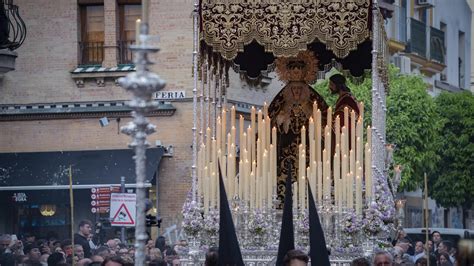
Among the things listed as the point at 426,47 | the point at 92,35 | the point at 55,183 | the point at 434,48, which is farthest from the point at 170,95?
the point at 434,48

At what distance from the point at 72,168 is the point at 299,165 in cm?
1461

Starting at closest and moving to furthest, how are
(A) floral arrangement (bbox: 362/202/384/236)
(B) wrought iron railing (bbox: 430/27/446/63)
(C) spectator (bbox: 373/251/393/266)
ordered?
(C) spectator (bbox: 373/251/393/266), (A) floral arrangement (bbox: 362/202/384/236), (B) wrought iron railing (bbox: 430/27/446/63)

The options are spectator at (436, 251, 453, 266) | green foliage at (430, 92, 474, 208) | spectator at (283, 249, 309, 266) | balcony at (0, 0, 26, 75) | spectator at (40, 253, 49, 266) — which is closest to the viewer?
spectator at (283, 249, 309, 266)

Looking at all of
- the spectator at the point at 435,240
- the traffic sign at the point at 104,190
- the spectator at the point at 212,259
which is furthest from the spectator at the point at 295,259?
the traffic sign at the point at 104,190

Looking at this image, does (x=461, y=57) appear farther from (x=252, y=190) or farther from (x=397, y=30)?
(x=252, y=190)

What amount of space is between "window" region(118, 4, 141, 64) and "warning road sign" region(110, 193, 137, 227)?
7.17m

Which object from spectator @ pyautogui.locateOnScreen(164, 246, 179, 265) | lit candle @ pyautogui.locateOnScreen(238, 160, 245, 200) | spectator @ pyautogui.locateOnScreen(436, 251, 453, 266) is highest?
lit candle @ pyautogui.locateOnScreen(238, 160, 245, 200)

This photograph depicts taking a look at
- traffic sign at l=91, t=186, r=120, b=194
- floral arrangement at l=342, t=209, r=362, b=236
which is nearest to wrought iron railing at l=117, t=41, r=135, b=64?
traffic sign at l=91, t=186, r=120, b=194

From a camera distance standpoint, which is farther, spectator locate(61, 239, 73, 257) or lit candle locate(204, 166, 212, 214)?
spectator locate(61, 239, 73, 257)

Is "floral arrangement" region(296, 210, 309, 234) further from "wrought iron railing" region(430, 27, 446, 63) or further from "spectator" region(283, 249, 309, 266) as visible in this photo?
"wrought iron railing" region(430, 27, 446, 63)

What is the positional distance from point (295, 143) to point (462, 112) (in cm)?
2417

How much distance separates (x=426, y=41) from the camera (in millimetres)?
46188

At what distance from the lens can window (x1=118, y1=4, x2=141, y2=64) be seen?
31.0m

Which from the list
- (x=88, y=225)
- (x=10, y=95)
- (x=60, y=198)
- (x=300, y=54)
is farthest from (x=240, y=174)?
(x=10, y=95)
